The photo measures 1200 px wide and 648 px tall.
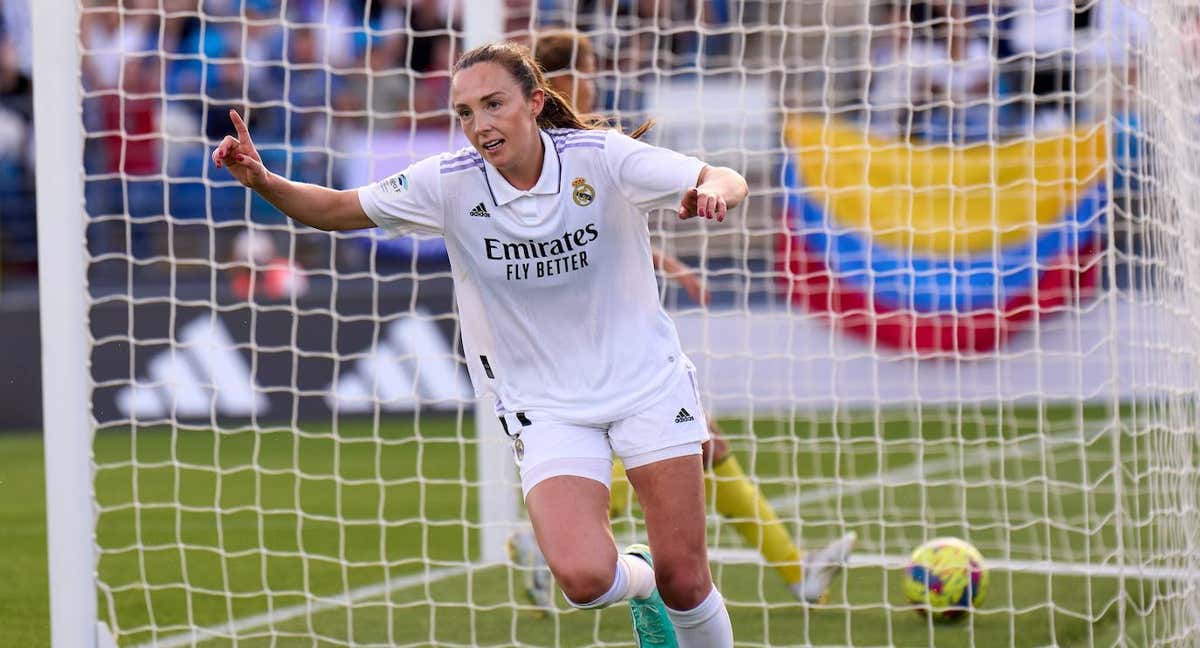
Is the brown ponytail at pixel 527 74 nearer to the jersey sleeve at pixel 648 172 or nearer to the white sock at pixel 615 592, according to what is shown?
the jersey sleeve at pixel 648 172

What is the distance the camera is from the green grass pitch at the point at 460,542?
564cm

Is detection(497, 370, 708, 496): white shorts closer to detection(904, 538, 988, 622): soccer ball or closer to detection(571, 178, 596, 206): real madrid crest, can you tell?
detection(571, 178, 596, 206): real madrid crest

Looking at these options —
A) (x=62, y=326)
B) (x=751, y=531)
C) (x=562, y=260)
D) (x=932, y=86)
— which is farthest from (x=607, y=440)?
(x=932, y=86)

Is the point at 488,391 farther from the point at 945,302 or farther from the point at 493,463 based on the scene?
the point at 945,302

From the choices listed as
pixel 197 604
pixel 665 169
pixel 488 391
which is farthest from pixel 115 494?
pixel 665 169

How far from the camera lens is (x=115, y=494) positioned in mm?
9227

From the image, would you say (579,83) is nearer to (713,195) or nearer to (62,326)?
(62,326)

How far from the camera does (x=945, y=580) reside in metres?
5.66

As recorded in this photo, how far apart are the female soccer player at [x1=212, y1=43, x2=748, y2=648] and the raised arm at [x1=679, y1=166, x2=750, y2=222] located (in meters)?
0.03

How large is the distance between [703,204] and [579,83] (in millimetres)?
2941

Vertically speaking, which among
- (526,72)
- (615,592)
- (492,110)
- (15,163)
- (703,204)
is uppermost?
(15,163)

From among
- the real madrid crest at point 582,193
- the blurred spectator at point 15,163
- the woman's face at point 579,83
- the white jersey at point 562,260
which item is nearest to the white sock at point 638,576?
the white jersey at point 562,260

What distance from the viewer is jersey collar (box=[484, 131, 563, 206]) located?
158 inches

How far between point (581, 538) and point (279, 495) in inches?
222
